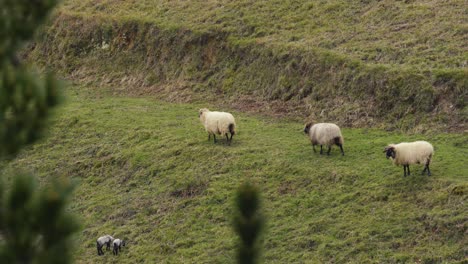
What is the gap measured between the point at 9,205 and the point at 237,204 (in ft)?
4.48

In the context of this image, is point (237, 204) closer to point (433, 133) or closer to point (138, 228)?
point (138, 228)

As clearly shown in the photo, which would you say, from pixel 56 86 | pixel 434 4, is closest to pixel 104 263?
pixel 56 86

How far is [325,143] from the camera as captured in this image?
20859 mm

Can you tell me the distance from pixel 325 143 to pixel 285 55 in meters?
7.48

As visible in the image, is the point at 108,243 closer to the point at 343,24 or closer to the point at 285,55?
the point at 285,55

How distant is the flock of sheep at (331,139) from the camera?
18.3 m

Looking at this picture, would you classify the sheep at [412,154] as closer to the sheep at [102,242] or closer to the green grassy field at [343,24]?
the green grassy field at [343,24]

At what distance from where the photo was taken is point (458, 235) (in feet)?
53.3

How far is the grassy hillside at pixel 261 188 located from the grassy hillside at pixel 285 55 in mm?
1347

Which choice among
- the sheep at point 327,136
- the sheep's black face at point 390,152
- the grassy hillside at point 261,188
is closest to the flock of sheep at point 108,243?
the grassy hillside at point 261,188

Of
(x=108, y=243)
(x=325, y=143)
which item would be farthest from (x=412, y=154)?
(x=108, y=243)

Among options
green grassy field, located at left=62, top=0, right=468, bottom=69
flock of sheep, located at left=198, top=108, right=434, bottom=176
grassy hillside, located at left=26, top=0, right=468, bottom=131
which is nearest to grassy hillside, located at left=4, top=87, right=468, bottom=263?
flock of sheep, located at left=198, top=108, right=434, bottom=176

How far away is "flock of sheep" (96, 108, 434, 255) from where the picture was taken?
18297 millimetres

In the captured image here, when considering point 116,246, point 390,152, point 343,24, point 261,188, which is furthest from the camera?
point 343,24
